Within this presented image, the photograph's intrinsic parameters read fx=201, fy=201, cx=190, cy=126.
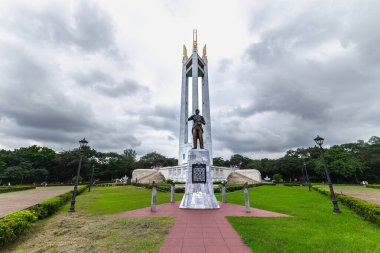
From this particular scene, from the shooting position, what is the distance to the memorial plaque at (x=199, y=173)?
41.1 feet

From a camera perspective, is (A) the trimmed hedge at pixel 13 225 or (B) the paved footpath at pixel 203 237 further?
(A) the trimmed hedge at pixel 13 225

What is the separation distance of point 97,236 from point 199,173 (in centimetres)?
698

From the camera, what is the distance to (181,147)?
44.4 meters

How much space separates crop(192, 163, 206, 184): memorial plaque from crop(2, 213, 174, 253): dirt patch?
380 centimetres

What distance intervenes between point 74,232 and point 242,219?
22.6ft

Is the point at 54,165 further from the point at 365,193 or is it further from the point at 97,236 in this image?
the point at 365,193

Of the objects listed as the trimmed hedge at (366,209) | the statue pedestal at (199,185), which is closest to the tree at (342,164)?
the trimmed hedge at (366,209)

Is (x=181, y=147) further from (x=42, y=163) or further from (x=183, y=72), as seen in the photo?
(x=42, y=163)

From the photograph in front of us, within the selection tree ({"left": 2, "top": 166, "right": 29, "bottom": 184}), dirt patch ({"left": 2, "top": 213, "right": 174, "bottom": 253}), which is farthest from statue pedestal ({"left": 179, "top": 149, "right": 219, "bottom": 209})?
tree ({"left": 2, "top": 166, "right": 29, "bottom": 184})

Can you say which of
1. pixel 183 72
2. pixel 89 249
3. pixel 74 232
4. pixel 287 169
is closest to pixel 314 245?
pixel 89 249

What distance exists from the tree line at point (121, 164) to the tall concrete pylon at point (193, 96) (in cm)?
1930

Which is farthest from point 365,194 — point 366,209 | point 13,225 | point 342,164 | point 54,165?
point 54,165

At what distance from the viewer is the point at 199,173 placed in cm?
1267

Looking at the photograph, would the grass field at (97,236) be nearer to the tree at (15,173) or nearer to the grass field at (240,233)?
the grass field at (240,233)
